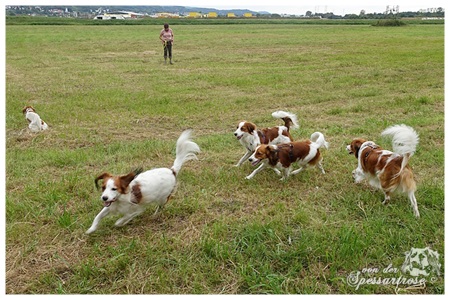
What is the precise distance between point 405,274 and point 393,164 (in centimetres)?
139

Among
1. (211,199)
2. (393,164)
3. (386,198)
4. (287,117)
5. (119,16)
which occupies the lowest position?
(211,199)

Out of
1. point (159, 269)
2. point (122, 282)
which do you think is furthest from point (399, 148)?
point (122, 282)

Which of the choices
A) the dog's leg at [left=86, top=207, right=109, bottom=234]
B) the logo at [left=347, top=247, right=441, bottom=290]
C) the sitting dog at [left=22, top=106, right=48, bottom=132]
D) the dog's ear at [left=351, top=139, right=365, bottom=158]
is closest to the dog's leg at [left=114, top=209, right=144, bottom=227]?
the dog's leg at [left=86, top=207, right=109, bottom=234]

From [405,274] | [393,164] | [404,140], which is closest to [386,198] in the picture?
[393,164]

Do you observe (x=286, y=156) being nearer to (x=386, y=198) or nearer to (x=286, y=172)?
(x=286, y=172)

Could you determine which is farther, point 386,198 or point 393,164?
point 386,198

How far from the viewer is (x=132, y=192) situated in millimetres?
4102

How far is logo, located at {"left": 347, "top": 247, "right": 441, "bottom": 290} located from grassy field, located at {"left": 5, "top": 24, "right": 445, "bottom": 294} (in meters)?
0.05

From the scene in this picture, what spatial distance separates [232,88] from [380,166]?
8.10 metres

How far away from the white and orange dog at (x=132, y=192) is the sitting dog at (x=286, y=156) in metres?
1.32

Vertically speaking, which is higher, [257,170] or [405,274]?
[257,170]

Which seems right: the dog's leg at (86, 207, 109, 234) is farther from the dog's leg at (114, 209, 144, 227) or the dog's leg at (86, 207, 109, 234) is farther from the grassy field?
the dog's leg at (114, 209, 144, 227)

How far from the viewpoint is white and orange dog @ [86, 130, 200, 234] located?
3.88 metres

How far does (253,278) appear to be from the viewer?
342 cm
